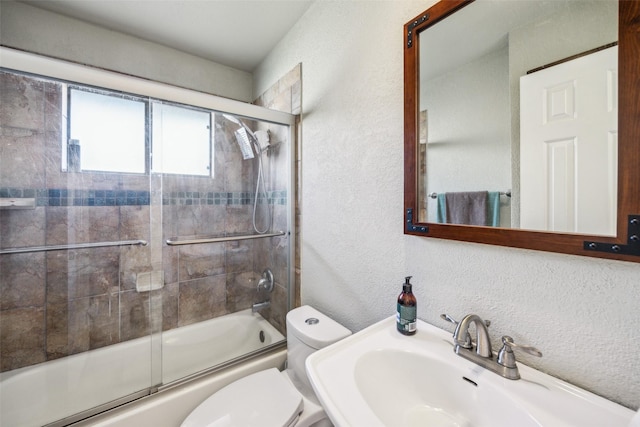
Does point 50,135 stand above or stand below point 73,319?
above

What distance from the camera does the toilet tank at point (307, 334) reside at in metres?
1.09

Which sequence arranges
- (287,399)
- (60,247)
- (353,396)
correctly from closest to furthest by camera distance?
(353,396), (287,399), (60,247)

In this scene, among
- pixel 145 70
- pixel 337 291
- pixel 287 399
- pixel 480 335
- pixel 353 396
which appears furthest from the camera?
pixel 145 70

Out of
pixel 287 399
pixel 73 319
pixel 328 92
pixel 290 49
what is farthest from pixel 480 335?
pixel 73 319

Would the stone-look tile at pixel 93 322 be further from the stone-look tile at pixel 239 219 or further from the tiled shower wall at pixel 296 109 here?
the tiled shower wall at pixel 296 109

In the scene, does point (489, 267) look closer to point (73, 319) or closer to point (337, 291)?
point (337, 291)

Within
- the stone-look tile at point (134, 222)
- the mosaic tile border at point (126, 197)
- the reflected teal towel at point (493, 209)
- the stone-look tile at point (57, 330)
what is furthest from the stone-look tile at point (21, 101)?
the reflected teal towel at point (493, 209)

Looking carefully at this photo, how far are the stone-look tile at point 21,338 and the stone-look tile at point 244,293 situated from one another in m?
1.01

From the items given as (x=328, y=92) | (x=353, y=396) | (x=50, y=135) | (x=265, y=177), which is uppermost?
(x=328, y=92)

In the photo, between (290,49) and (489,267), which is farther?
(290,49)

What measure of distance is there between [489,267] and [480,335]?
19cm

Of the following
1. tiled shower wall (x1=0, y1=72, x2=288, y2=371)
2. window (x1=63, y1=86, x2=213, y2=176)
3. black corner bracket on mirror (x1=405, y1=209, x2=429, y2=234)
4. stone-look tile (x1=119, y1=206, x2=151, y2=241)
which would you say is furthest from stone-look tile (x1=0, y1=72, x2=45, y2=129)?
black corner bracket on mirror (x1=405, y1=209, x2=429, y2=234)

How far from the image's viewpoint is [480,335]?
2.25 ft

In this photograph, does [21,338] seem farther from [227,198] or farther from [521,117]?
[521,117]
